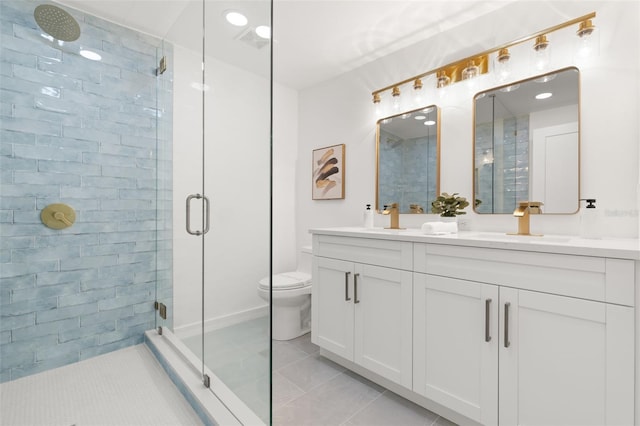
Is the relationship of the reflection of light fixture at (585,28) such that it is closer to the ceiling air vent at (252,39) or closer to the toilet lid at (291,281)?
the ceiling air vent at (252,39)

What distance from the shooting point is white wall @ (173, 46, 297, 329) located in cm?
126

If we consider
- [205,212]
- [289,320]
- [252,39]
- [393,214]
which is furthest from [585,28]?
[289,320]

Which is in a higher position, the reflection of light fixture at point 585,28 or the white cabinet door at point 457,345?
the reflection of light fixture at point 585,28

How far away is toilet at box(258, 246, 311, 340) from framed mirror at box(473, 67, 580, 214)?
4.46ft

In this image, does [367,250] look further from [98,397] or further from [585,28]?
[98,397]

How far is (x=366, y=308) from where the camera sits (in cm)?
175

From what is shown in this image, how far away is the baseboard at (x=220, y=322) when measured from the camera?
126 centimetres

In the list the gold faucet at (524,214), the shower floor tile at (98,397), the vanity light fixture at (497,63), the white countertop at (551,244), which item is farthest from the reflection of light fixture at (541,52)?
the shower floor tile at (98,397)

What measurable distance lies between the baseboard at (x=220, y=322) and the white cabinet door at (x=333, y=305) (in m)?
0.71

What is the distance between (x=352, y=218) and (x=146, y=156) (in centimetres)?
169

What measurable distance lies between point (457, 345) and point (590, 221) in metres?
0.86

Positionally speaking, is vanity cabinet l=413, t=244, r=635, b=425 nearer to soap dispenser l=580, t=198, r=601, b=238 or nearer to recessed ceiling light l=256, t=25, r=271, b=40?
soap dispenser l=580, t=198, r=601, b=238

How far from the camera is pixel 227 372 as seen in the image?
1.42 m

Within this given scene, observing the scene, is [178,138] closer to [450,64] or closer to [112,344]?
[112,344]
